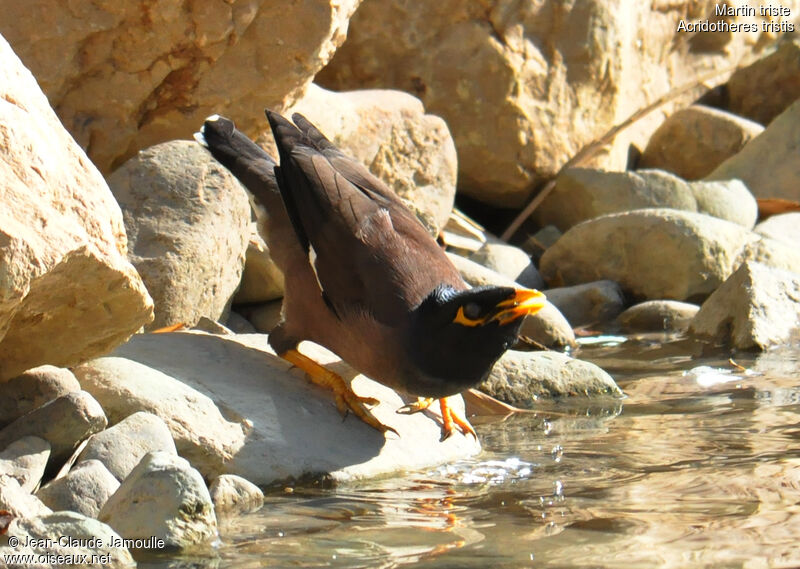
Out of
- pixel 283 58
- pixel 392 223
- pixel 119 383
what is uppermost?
pixel 283 58

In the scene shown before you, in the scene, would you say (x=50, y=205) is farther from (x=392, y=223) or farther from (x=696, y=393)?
(x=696, y=393)

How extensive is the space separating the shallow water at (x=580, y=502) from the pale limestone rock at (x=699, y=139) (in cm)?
538

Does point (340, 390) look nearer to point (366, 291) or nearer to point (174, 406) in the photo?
point (366, 291)

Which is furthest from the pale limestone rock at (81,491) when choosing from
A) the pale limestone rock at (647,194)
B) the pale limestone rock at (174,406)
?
the pale limestone rock at (647,194)

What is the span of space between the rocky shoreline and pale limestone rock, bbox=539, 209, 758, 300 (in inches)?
0.6

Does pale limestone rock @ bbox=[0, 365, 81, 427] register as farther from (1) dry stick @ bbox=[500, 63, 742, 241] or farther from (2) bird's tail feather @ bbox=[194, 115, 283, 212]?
(1) dry stick @ bbox=[500, 63, 742, 241]

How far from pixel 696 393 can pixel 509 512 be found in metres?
2.22

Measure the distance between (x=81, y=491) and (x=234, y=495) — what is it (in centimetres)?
45

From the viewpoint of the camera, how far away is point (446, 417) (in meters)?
4.59

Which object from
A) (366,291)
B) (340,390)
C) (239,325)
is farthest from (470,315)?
(239,325)

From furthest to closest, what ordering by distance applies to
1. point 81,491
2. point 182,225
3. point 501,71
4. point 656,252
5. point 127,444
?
point 501,71 < point 656,252 < point 182,225 < point 127,444 < point 81,491

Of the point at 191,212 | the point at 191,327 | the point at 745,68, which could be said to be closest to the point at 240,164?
the point at 191,212

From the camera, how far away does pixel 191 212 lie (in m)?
5.46

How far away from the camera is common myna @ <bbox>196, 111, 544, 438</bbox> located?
402cm
